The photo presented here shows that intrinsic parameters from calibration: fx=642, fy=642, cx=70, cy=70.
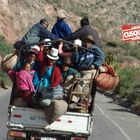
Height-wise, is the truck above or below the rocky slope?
above

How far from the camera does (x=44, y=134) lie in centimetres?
1158

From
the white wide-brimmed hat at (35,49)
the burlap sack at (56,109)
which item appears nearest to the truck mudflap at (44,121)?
the burlap sack at (56,109)

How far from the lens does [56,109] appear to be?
11258 mm

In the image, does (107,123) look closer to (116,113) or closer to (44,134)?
(116,113)

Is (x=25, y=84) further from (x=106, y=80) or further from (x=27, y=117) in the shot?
(x=106, y=80)

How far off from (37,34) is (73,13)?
260 ft

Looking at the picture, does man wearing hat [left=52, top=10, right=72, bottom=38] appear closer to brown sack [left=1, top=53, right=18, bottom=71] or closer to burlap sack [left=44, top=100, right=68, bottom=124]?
brown sack [left=1, top=53, right=18, bottom=71]

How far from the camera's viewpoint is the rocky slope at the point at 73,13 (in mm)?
70637

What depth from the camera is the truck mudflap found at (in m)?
11.5

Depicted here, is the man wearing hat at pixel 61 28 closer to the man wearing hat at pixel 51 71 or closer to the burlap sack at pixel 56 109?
the man wearing hat at pixel 51 71

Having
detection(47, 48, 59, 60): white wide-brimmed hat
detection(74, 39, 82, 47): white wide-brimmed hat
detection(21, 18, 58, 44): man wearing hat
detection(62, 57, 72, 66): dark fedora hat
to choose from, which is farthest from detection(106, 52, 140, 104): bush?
detection(47, 48, 59, 60): white wide-brimmed hat

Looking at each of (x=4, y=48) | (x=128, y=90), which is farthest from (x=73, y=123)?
(x=4, y=48)

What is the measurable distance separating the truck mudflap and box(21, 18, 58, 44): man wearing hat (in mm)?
1811

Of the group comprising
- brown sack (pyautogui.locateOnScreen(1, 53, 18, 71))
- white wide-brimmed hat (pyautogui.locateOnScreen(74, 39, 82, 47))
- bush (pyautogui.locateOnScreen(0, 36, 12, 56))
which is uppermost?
white wide-brimmed hat (pyautogui.locateOnScreen(74, 39, 82, 47))
